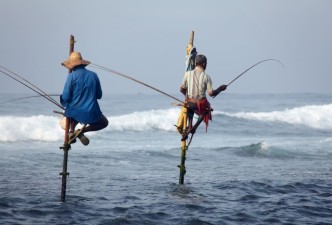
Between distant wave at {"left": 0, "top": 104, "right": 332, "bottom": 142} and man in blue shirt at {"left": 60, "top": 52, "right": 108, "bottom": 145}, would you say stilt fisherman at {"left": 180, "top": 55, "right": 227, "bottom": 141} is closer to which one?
man in blue shirt at {"left": 60, "top": 52, "right": 108, "bottom": 145}

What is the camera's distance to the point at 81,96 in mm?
9562

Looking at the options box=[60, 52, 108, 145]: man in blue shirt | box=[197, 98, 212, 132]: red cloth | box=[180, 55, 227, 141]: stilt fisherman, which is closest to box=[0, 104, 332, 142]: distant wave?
box=[180, 55, 227, 141]: stilt fisherman

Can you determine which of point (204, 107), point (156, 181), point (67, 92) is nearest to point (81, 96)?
point (67, 92)

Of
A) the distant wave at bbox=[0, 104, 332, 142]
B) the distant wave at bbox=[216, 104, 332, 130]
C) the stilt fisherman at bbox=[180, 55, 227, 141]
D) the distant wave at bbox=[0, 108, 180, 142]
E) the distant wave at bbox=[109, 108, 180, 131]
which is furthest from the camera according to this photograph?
the distant wave at bbox=[216, 104, 332, 130]

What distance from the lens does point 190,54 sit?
461 inches

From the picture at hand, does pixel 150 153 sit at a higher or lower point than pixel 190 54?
lower

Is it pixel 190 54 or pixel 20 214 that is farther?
pixel 190 54

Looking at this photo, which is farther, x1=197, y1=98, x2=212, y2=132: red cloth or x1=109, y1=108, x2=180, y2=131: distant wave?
x1=109, y1=108, x2=180, y2=131: distant wave

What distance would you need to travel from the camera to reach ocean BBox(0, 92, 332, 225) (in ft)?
30.8

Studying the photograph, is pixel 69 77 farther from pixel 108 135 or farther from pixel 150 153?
pixel 108 135

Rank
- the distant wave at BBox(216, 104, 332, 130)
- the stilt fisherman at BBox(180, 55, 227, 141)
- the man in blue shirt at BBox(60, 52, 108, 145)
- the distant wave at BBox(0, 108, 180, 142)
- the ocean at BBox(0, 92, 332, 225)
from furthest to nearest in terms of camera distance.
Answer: the distant wave at BBox(216, 104, 332, 130)
the distant wave at BBox(0, 108, 180, 142)
the stilt fisherman at BBox(180, 55, 227, 141)
the man in blue shirt at BBox(60, 52, 108, 145)
the ocean at BBox(0, 92, 332, 225)

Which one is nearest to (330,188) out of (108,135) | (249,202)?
(249,202)

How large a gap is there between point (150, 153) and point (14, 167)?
17.2ft

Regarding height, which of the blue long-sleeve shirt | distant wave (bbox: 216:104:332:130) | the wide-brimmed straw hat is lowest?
the blue long-sleeve shirt
